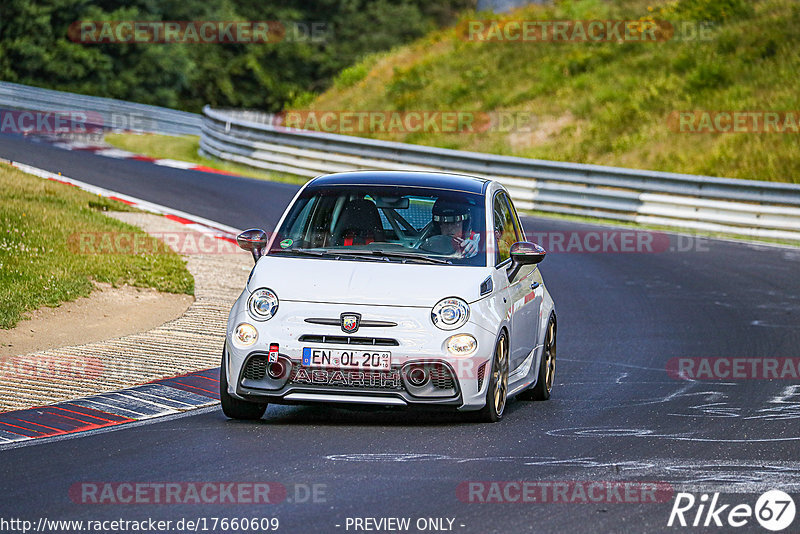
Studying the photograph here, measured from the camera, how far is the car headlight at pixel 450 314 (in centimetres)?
845

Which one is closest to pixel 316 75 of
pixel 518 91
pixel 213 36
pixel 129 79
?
pixel 213 36

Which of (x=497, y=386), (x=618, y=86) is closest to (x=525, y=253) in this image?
(x=497, y=386)

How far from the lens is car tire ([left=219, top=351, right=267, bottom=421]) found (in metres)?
8.63

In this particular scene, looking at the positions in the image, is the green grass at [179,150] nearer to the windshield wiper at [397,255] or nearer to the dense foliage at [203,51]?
the dense foliage at [203,51]

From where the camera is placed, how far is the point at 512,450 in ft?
25.9

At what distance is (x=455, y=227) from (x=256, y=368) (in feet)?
6.19

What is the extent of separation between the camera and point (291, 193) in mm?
25812

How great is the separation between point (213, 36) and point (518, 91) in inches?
1107

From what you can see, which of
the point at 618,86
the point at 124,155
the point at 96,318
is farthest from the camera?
the point at 618,86

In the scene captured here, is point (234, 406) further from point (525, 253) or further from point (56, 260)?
point (56, 260)

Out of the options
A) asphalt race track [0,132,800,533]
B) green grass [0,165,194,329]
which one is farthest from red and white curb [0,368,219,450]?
green grass [0,165,194,329]

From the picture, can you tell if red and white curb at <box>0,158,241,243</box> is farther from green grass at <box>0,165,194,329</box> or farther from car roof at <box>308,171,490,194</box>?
car roof at <box>308,171,490,194</box>

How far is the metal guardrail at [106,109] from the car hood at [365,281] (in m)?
31.3

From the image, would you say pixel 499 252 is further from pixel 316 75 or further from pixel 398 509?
pixel 316 75
